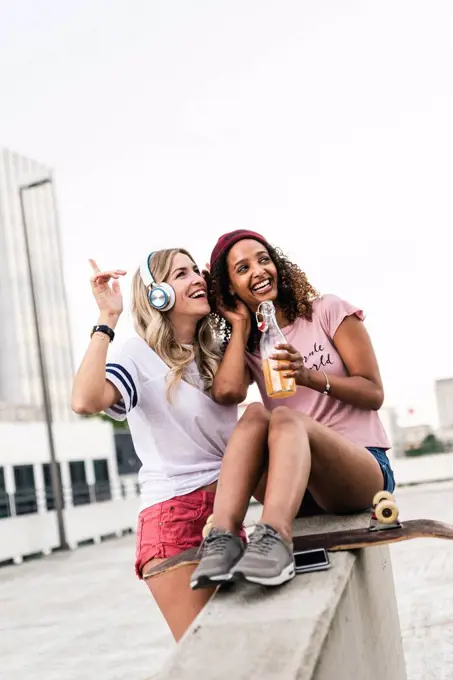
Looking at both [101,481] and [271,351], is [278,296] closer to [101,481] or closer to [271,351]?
[271,351]

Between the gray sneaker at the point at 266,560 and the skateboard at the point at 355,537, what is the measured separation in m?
0.09

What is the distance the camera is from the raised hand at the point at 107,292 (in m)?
3.41

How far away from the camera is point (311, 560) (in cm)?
265

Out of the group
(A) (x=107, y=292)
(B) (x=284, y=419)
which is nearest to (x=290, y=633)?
(B) (x=284, y=419)

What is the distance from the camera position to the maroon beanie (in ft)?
11.8

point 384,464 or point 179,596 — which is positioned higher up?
point 384,464

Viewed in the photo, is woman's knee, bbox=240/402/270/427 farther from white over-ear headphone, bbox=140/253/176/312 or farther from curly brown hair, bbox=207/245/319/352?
curly brown hair, bbox=207/245/319/352

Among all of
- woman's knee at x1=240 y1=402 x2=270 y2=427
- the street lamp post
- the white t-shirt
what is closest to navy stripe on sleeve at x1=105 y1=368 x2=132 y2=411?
the white t-shirt

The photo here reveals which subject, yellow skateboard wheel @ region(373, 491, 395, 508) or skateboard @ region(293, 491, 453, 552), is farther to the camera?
yellow skateboard wheel @ region(373, 491, 395, 508)

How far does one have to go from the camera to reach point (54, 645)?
8062 mm

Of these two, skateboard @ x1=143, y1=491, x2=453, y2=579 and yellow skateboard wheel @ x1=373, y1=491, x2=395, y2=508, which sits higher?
yellow skateboard wheel @ x1=373, y1=491, x2=395, y2=508

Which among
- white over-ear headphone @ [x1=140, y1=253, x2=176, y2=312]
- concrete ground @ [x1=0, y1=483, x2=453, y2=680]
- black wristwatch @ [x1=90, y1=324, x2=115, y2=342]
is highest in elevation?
white over-ear headphone @ [x1=140, y1=253, x2=176, y2=312]

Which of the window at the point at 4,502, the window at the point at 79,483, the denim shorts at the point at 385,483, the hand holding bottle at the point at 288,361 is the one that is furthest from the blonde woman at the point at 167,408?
the window at the point at 79,483

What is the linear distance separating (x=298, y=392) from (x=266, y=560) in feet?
4.08
